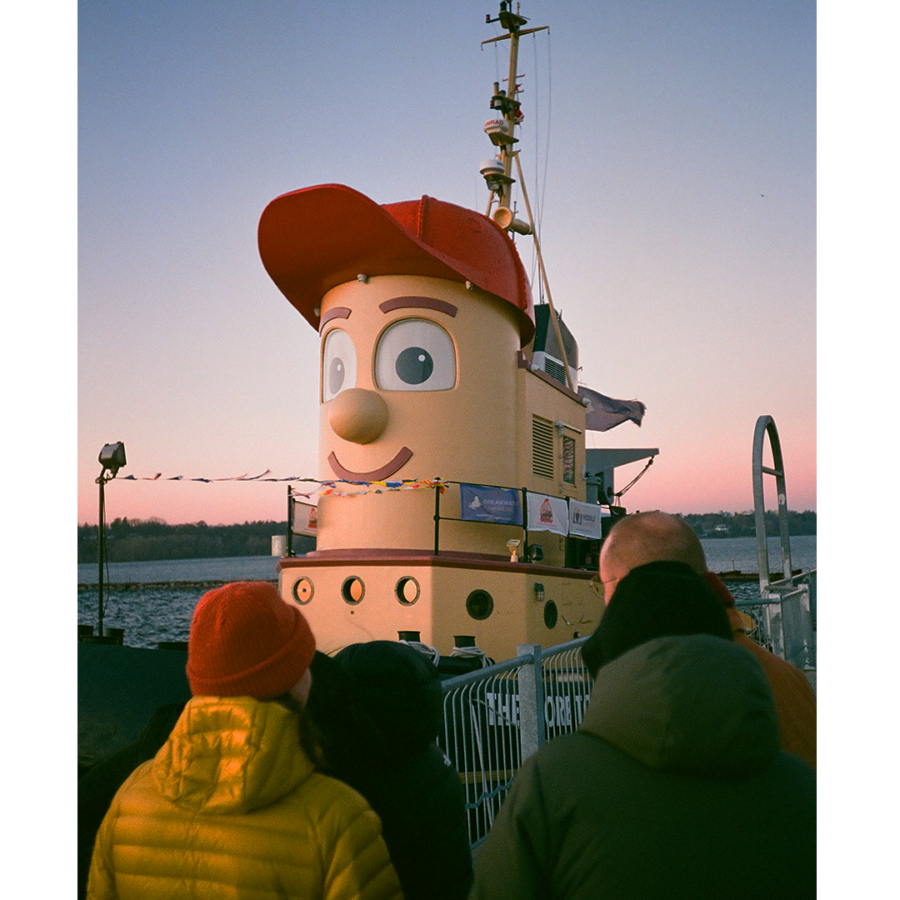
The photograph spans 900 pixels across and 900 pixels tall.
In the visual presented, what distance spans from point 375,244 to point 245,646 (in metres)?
7.88

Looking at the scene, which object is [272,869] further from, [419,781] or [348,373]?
[348,373]

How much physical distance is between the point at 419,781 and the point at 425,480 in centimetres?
705

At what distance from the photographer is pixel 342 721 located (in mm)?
2182

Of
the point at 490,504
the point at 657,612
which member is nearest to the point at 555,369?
the point at 490,504

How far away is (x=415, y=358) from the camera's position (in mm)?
9609

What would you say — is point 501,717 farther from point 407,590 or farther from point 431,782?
point 407,590

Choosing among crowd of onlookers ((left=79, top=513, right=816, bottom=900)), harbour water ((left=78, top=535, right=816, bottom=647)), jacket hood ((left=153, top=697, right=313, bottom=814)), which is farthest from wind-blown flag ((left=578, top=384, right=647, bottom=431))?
jacket hood ((left=153, top=697, right=313, bottom=814))

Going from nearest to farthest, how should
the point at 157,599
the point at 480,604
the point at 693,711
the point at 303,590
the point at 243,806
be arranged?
the point at 693,711 < the point at 243,806 < the point at 480,604 < the point at 303,590 < the point at 157,599

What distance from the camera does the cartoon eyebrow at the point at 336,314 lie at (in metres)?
9.94

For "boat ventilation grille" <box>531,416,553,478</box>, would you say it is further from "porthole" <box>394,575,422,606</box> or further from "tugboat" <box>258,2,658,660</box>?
"porthole" <box>394,575,422,606</box>

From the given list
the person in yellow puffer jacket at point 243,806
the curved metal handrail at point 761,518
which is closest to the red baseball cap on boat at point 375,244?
the curved metal handrail at point 761,518

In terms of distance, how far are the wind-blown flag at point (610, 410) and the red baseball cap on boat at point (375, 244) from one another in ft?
46.5

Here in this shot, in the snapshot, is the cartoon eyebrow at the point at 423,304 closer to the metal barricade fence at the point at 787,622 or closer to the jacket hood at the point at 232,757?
the metal barricade fence at the point at 787,622
